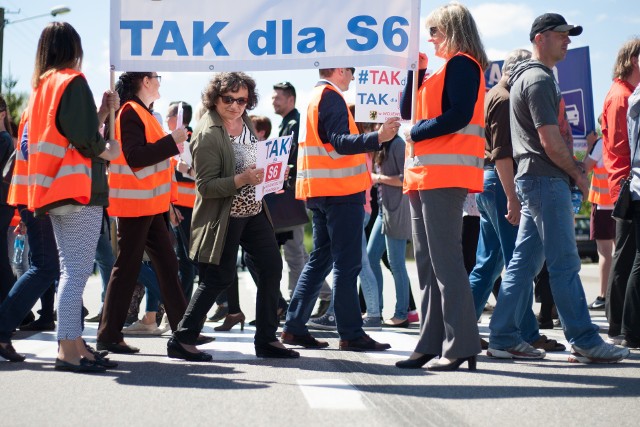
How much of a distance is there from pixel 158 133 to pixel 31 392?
2520mm

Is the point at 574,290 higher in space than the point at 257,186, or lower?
lower

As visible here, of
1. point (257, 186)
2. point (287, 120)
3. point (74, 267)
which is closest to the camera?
point (74, 267)

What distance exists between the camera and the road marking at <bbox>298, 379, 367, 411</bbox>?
5277 millimetres

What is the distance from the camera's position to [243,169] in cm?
725

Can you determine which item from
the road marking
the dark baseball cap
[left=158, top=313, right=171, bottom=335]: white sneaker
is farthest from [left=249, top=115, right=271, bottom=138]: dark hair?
the road marking

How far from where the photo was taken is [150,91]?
7.93 m

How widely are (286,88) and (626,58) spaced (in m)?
3.55

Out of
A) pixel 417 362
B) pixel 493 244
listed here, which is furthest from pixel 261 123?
pixel 417 362

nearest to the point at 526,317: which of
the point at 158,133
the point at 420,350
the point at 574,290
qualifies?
the point at 574,290

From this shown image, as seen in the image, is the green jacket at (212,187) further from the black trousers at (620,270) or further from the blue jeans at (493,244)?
the black trousers at (620,270)

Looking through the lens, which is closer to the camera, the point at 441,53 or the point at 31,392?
the point at 31,392

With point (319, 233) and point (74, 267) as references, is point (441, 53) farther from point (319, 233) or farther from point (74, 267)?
point (74, 267)

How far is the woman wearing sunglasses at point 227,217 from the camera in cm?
697

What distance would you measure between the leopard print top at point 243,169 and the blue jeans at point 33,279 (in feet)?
4.89
